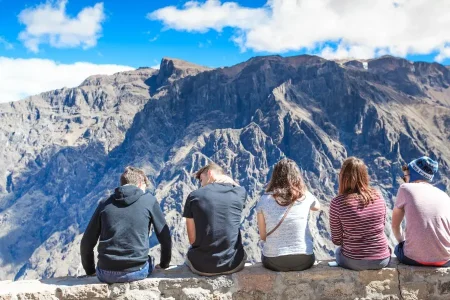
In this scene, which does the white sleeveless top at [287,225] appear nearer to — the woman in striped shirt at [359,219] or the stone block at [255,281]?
the stone block at [255,281]

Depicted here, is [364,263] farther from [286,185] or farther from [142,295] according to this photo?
[142,295]

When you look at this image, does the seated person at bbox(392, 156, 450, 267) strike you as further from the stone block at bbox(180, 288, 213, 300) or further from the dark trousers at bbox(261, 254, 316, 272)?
the stone block at bbox(180, 288, 213, 300)

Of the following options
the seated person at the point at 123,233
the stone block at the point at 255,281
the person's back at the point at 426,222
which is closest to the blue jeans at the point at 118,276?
the seated person at the point at 123,233

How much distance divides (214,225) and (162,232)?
1028 millimetres

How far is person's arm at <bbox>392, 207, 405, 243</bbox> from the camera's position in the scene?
8.20m

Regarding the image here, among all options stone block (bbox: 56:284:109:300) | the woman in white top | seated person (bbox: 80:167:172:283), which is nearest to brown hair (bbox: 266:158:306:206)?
the woman in white top

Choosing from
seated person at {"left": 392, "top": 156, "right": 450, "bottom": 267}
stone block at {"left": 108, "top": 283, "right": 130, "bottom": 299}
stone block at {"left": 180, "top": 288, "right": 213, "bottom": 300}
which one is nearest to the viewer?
stone block at {"left": 108, "top": 283, "right": 130, "bottom": 299}

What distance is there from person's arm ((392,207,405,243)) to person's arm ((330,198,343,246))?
1098 mm

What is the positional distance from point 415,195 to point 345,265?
1762 mm

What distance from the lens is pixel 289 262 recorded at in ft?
25.8

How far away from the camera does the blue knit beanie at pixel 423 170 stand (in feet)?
27.3

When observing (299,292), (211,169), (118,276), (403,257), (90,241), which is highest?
(211,169)

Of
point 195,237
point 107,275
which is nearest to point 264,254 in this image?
point 195,237

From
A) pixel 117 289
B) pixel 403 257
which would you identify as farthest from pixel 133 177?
pixel 403 257
